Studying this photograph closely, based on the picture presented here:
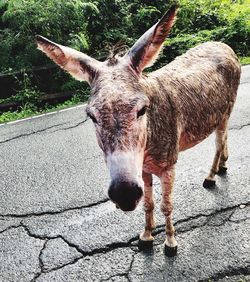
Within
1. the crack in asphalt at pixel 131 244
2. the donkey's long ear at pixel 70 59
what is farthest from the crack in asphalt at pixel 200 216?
the donkey's long ear at pixel 70 59

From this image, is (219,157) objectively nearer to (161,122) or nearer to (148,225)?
(148,225)

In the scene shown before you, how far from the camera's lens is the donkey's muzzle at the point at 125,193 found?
8.15 ft

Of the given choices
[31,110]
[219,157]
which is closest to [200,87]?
[219,157]

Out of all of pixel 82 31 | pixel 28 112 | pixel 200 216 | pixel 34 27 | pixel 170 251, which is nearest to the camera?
pixel 170 251

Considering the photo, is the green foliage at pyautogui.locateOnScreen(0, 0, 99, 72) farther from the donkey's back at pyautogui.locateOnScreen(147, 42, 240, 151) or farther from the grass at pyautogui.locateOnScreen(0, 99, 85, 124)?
the donkey's back at pyautogui.locateOnScreen(147, 42, 240, 151)

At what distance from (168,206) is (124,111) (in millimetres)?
1425

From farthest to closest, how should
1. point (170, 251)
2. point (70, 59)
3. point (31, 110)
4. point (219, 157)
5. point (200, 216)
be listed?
point (31, 110)
point (219, 157)
point (200, 216)
point (170, 251)
point (70, 59)

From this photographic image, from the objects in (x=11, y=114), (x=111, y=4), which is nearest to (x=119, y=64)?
(x=11, y=114)

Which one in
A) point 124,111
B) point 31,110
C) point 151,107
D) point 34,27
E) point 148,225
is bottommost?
point 31,110

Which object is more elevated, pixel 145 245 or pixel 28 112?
pixel 145 245

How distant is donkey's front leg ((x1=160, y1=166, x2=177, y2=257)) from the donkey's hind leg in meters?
1.17

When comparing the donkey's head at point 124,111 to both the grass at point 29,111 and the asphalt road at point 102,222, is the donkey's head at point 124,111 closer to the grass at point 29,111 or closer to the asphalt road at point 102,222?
the asphalt road at point 102,222

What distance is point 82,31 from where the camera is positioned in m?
10.0

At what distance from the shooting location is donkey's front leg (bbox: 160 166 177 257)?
353 centimetres
